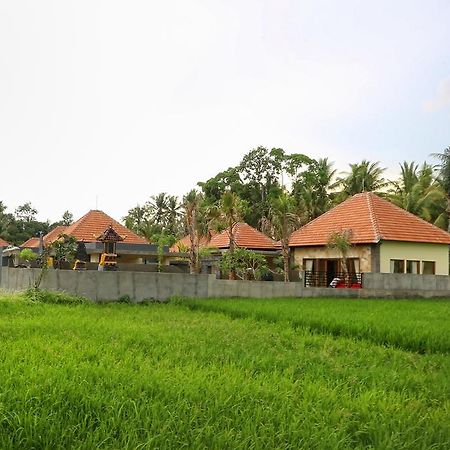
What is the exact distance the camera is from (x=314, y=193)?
36562 mm

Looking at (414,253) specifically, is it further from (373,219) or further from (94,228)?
(94,228)

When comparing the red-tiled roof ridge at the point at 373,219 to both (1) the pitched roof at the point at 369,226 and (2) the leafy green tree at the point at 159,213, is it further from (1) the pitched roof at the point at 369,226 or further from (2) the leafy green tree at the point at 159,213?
(2) the leafy green tree at the point at 159,213

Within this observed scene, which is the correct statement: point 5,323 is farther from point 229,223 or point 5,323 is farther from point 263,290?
point 229,223

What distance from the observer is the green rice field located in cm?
400

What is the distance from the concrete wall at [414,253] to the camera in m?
21.7

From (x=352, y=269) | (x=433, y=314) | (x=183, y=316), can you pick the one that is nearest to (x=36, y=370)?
(x=183, y=316)

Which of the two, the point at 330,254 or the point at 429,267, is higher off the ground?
the point at 330,254

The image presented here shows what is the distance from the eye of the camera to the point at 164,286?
50.0 ft

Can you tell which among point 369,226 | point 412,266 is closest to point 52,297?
point 369,226

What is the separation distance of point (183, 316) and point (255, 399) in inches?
273

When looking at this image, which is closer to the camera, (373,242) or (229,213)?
(229,213)

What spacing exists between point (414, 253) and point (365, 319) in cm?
1299

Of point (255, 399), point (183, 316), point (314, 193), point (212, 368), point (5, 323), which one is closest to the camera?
point (255, 399)

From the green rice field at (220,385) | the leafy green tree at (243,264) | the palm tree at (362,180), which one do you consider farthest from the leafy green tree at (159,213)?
the green rice field at (220,385)
